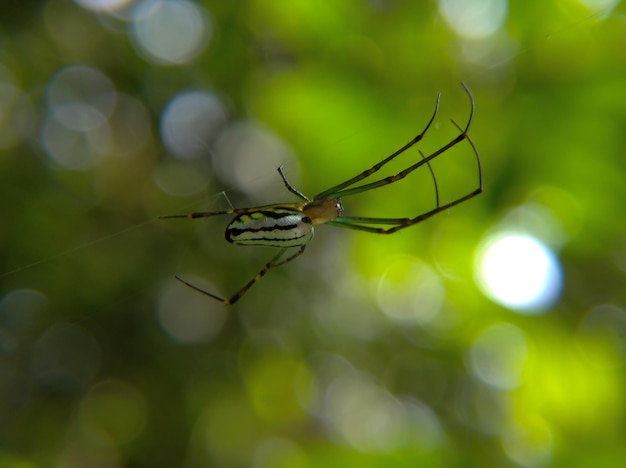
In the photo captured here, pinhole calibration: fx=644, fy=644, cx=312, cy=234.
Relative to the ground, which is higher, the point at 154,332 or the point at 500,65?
the point at 500,65

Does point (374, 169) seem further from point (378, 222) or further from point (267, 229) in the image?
point (267, 229)

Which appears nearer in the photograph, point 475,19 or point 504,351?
point 475,19

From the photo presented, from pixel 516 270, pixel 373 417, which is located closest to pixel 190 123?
pixel 373 417

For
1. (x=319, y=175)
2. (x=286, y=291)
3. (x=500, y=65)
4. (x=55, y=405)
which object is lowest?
(x=55, y=405)

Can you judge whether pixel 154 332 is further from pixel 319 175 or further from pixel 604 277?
pixel 604 277

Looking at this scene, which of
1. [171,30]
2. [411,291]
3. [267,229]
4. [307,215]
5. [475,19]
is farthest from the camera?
[171,30]

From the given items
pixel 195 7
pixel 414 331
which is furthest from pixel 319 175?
pixel 195 7

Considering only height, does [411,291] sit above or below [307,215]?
below

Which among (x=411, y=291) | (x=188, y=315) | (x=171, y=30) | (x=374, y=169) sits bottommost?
(x=188, y=315)
